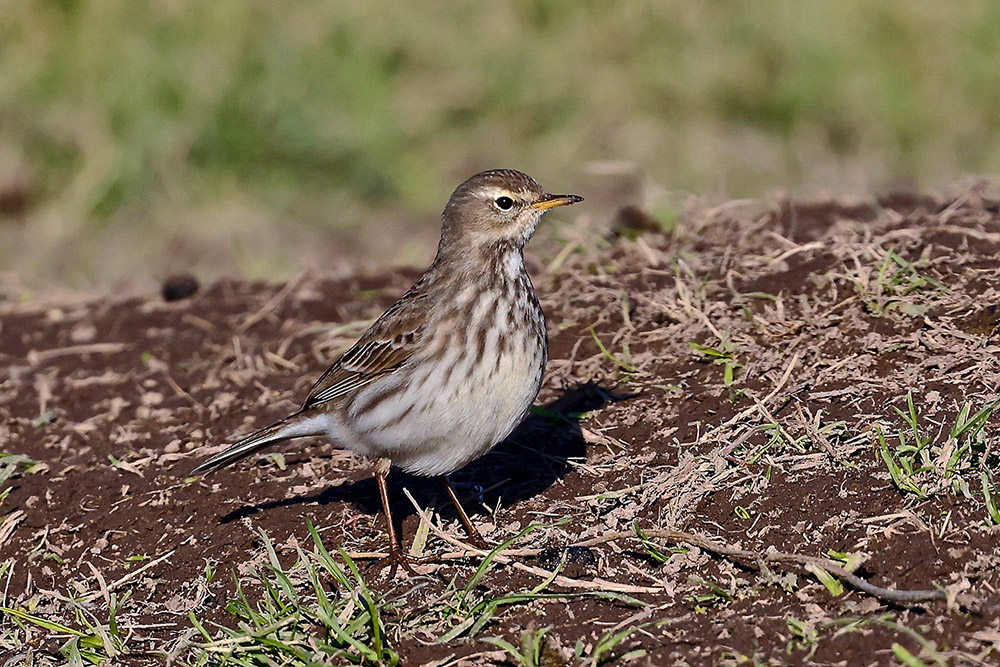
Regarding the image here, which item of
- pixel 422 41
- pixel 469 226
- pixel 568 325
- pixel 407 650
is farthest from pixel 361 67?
pixel 407 650

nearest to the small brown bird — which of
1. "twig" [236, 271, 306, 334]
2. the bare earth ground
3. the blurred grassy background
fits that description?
the bare earth ground

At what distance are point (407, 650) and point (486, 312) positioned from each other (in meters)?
1.70

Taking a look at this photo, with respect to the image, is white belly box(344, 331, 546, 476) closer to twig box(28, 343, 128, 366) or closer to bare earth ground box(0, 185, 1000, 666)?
bare earth ground box(0, 185, 1000, 666)

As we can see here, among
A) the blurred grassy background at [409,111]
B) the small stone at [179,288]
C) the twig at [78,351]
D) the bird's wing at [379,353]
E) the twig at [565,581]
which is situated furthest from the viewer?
the blurred grassy background at [409,111]

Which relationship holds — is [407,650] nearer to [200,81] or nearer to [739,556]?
[739,556]

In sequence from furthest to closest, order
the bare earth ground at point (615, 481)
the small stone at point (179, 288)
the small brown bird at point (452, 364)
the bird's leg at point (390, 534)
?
the small stone at point (179, 288)
the small brown bird at point (452, 364)
the bird's leg at point (390, 534)
the bare earth ground at point (615, 481)

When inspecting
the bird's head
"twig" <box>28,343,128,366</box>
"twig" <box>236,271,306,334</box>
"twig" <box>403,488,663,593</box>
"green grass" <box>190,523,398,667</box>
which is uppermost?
the bird's head

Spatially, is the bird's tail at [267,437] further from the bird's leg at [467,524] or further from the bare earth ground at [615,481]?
the bird's leg at [467,524]

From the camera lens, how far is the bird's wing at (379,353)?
6.29 metres

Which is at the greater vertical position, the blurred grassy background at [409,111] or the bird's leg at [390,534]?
the blurred grassy background at [409,111]

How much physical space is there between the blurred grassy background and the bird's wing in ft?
13.7

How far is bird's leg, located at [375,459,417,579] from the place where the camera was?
580cm

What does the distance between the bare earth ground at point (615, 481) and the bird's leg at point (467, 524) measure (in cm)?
7

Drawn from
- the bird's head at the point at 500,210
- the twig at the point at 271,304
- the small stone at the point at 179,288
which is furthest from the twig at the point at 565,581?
the small stone at the point at 179,288
